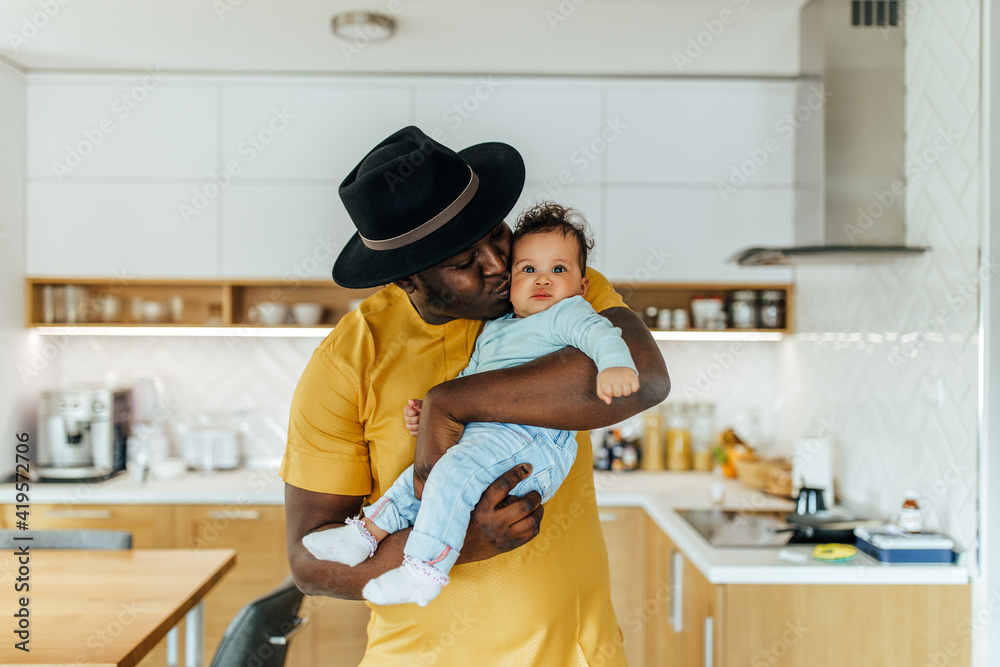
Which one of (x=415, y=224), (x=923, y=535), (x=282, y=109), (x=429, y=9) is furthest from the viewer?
(x=282, y=109)

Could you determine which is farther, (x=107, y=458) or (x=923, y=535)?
(x=107, y=458)

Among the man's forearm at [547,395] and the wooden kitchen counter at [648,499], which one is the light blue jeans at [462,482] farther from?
the wooden kitchen counter at [648,499]

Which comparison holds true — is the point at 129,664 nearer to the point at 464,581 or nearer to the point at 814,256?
the point at 464,581

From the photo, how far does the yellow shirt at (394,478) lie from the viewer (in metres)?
1.00

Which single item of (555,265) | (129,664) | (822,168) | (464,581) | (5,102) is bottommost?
(129,664)

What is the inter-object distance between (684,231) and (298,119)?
1517 millimetres

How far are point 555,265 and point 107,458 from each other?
240 cm

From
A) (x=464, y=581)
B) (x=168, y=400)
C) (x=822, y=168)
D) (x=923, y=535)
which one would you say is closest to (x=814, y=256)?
(x=822, y=168)

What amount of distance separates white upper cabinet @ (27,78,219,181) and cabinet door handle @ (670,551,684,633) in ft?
7.11

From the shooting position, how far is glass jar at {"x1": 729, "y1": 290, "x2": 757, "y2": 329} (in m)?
2.87

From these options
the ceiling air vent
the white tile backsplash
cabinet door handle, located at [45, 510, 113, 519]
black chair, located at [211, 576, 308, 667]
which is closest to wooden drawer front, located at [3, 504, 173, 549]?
cabinet door handle, located at [45, 510, 113, 519]

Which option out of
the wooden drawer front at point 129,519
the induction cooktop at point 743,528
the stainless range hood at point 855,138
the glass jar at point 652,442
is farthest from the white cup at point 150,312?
the stainless range hood at point 855,138

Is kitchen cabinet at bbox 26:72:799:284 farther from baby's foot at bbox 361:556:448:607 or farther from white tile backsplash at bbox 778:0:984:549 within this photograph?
baby's foot at bbox 361:556:448:607

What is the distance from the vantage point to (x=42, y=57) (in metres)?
2.62
